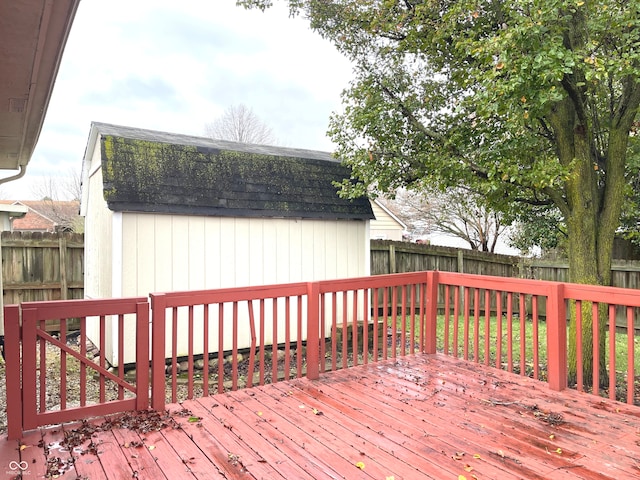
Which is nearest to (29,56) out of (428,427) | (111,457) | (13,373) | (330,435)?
(13,373)

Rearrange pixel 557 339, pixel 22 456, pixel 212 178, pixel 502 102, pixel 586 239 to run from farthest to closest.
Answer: pixel 212 178
pixel 586 239
pixel 502 102
pixel 557 339
pixel 22 456

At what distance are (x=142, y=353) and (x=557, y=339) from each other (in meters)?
3.44

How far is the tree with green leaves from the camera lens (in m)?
3.82

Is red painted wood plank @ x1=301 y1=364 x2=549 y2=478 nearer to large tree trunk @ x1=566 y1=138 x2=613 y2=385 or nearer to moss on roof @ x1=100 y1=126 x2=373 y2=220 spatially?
large tree trunk @ x1=566 y1=138 x2=613 y2=385

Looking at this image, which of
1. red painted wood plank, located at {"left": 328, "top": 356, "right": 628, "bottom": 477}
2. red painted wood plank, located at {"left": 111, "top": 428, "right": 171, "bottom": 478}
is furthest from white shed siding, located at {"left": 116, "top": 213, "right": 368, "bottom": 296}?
red painted wood plank, located at {"left": 328, "top": 356, "right": 628, "bottom": 477}

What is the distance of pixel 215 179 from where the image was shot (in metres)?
6.18

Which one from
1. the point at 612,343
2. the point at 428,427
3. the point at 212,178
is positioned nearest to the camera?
the point at 428,427

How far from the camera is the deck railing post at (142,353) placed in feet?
10.6

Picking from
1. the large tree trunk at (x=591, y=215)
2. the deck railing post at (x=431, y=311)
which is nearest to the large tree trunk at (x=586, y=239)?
the large tree trunk at (x=591, y=215)

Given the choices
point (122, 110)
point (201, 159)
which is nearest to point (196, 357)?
point (201, 159)

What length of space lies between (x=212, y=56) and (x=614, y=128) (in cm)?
2051

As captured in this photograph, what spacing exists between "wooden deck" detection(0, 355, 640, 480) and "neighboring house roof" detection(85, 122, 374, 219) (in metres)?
2.97

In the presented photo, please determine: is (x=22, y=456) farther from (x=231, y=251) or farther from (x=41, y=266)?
(x=41, y=266)

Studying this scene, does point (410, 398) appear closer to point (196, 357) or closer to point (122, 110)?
point (196, 357)
